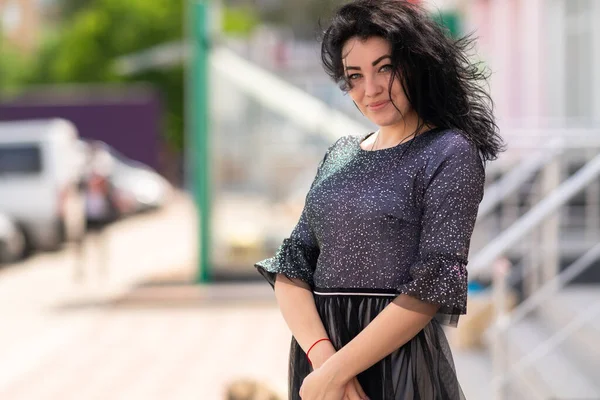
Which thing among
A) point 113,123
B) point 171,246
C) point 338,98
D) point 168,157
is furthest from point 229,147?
point 168,157

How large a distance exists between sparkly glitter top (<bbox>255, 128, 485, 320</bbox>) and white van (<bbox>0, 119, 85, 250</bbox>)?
10.5 meters

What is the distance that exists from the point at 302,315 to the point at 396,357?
0.61 ft

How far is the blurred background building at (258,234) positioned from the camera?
523 centimetres

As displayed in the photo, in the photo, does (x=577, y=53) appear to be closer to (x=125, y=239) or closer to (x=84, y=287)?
(x=84, y=287)

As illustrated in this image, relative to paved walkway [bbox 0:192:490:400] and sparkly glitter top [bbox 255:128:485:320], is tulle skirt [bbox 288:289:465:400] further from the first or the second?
paved walkway [bbox 0:192:490:400]

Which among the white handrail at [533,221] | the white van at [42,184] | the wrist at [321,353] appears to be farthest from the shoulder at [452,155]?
the white van at [42,184]

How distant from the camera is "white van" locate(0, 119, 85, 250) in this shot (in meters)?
13.0

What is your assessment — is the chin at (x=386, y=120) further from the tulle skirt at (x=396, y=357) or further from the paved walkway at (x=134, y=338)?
the paved walkway at (x=134, y=338)

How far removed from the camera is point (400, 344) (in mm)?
1767

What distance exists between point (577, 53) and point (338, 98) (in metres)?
3.01

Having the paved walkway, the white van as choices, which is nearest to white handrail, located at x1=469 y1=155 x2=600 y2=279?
the paved walkway

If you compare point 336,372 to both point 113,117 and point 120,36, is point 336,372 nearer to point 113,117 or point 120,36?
point 113,117

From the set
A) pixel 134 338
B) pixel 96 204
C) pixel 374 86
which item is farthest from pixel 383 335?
pixel 96 204

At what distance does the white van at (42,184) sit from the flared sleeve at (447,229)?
10.6 metres
